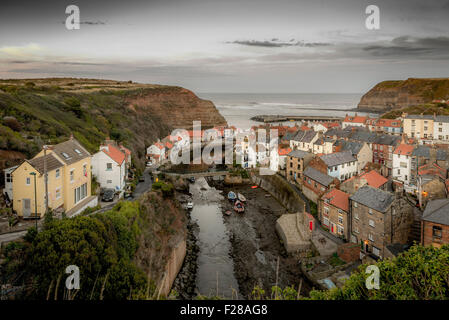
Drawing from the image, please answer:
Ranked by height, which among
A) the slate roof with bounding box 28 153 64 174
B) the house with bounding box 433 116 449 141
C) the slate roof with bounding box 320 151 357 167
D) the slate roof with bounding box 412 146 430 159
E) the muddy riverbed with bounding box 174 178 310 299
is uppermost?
the house with bounding box 433 116 449 141

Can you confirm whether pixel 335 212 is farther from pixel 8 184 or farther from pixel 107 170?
pixel 8 184

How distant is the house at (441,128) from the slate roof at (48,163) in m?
60.5

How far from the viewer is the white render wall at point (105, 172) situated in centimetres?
3138

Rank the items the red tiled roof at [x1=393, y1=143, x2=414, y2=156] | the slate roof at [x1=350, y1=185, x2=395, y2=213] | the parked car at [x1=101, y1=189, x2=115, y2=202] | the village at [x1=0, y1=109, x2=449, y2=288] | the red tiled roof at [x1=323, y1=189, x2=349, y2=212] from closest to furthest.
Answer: the village at [x1=0, y1=109, x2=449, y2=288]
the slate roof at [x1=350, y1=185, x2=395, y2=213]
the red tiled roof at [x1=323, y1=189, x2=349, y2=212]
the parked car at [x1=101, y1=189, x2=115, y2=202]
the red tiled roof at [x1=393, y1=143, x2=414, y2=156]

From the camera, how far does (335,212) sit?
92.0 ft

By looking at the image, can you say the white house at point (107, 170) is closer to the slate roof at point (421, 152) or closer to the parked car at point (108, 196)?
the parked car at point (108, 196)

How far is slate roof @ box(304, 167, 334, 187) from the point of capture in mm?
33844

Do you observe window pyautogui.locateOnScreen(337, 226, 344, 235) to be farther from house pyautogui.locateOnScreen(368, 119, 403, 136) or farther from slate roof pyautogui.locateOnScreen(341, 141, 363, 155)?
house pyautogui.locateOnScreen(368, 119, 403, 136)

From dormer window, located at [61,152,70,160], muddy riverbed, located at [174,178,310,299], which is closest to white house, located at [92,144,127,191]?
dormer window, located at [61,152,70,160]

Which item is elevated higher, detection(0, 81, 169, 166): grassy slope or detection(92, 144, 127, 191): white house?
detection(0, 81, 169, 166): grassy slope

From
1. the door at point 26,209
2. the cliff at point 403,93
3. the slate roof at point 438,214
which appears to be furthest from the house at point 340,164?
the cliff at point 403,93

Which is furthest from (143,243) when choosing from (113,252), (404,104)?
(404,104)

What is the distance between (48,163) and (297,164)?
28.9m
